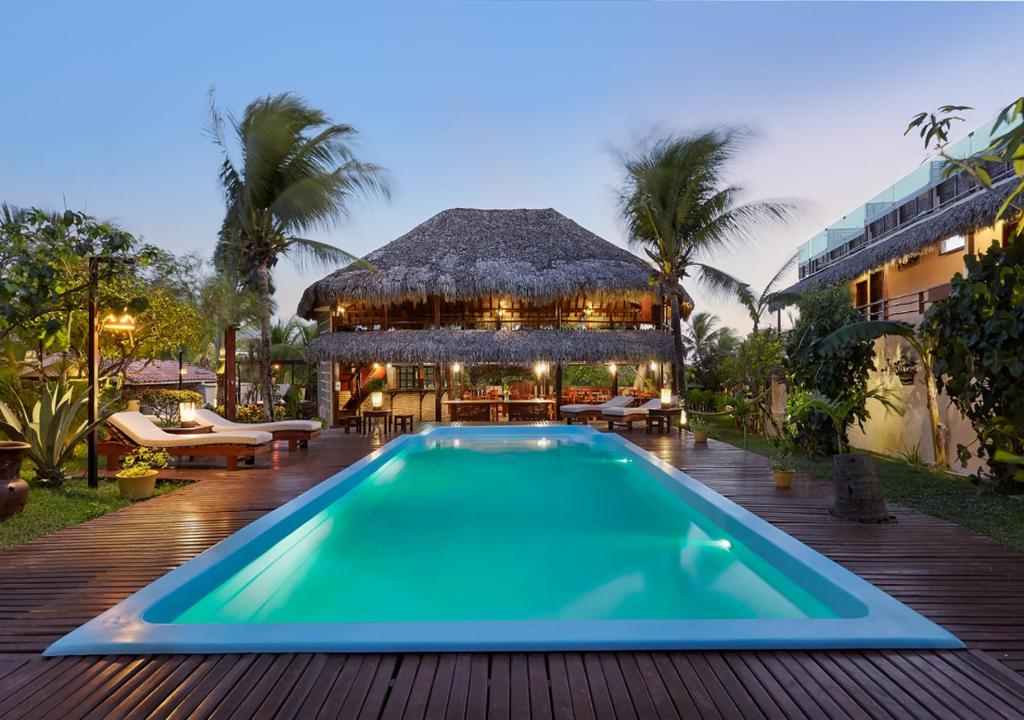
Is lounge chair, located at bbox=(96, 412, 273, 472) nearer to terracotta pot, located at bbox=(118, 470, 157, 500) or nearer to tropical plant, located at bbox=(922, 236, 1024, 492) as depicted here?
terracotta pot, located at bbox=(118, 470, 157, 500)

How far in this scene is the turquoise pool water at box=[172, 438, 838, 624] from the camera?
3.50 m

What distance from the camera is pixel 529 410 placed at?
15250 millimetres

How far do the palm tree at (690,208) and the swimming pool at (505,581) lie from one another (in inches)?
260

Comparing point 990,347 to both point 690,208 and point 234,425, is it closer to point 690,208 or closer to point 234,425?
point 690,208

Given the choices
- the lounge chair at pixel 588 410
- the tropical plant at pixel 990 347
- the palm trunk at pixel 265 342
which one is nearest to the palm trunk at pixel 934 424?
the tropical plant at pixel 990 347

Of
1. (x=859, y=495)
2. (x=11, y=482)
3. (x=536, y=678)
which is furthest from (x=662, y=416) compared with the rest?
(x=536, y=678)

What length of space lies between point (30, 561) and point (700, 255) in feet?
39.7

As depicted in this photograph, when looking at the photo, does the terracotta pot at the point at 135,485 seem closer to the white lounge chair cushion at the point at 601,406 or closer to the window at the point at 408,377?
the white lounge chair cushion at the point at 601,406

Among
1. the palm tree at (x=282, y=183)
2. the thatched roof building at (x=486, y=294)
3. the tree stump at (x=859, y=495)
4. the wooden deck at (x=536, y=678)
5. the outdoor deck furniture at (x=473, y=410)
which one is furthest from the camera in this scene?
the outdoor deck furniture at (x=473, y=410)

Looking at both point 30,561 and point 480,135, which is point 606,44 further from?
point 30,561

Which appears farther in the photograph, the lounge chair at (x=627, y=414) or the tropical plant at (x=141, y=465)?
the lounge chair at (x=627, y=414)

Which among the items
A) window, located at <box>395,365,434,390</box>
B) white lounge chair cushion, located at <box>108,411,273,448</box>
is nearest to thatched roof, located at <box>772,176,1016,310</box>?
white lounge chair cushion, located at <box>108,411,273,448</box>

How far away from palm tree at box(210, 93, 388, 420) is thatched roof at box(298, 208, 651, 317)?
1969mm

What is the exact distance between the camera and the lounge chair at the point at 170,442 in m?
6.77
